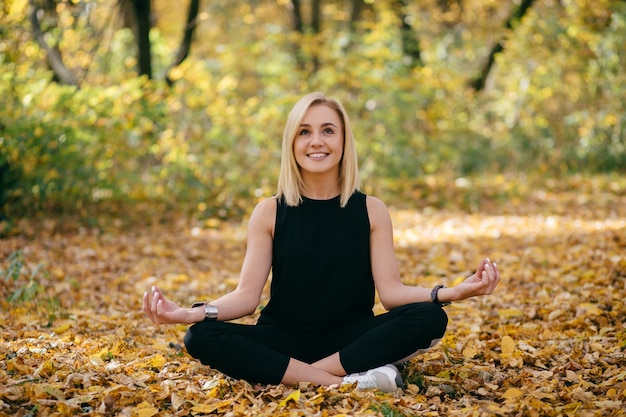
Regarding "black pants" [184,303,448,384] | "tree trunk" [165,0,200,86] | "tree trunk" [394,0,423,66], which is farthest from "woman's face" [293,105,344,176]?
"tree trunk" [394,0,423,66]

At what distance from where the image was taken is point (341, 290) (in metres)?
3.33

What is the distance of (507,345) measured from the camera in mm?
3744

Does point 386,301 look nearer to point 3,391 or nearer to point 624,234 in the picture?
point 3,391

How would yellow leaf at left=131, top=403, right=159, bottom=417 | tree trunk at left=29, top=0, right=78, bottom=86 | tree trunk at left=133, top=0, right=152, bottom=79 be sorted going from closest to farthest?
yellow leaf at left=131, top=403, right=159, bottom=417
tree trunk at left=29, top=0, right=78, bottom=86
tree trunk at left=133, top=0, right=152, bottom=79

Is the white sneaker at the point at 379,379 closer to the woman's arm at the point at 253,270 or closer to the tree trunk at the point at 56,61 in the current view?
the woman's arm at the point at 253,270

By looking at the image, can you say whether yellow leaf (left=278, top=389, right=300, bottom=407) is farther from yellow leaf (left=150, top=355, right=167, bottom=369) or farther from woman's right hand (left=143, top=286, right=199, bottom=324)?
yellow leaf (left=150, top=355, right=167, bottom=369)

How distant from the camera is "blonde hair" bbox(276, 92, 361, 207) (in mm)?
3395

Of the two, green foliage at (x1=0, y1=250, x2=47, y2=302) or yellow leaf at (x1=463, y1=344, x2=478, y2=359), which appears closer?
yellow leaf at (x1=463, y1=344, x2=478, y2=359)

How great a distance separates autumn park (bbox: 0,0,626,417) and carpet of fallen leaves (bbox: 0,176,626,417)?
18 mm

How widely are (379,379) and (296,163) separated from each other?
109 centimetres

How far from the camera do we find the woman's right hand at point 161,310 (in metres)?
2.94

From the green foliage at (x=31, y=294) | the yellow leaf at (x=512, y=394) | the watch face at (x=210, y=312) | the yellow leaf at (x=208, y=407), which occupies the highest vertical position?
the watch face at (x=210, y=312)

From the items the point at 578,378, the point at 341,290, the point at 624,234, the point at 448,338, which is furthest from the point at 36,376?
the point at 624,234

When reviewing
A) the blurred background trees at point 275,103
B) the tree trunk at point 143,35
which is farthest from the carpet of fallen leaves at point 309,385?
the tree trunk at point 143,35
